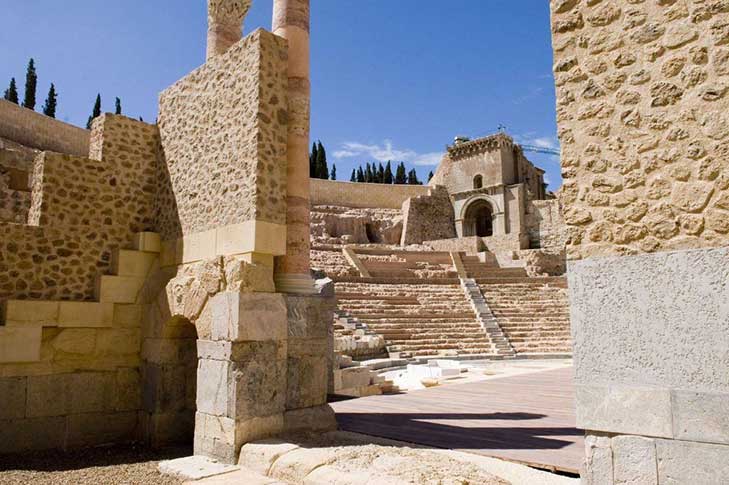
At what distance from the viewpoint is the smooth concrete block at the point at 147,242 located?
23.4 feet

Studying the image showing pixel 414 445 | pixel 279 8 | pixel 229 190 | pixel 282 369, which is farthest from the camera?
pixel 279 8

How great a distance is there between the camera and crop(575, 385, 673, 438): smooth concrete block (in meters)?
2.98

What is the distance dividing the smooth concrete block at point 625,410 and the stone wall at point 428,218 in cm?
3682

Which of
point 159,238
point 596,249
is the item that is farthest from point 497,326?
point 596,249

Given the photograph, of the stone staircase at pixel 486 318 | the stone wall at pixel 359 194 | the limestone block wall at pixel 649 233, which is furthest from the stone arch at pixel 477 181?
the limestone block wall at pixel 649 233

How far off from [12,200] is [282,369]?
7.07 meters

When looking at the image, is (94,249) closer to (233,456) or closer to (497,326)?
(233,456)

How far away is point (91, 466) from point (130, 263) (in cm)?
252

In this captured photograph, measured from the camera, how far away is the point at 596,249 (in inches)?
132

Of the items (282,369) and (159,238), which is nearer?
(282,369)

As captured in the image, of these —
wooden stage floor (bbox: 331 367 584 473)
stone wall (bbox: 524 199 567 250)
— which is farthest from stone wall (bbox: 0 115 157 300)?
stone wall (bbox: 524 199 567 250)

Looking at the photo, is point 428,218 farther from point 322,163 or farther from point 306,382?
point 306,382

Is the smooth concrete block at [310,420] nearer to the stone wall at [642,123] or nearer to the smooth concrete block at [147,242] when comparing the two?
the smooth concrete block at [147,242]

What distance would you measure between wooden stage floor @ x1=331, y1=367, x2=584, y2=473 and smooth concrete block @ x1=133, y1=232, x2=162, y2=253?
3.26m
